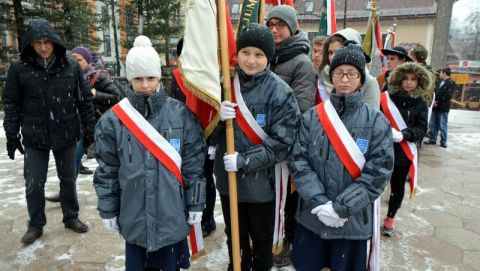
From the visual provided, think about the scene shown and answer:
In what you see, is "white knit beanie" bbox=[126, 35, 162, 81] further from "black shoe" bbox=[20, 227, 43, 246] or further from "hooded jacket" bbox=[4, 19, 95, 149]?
"black shoe" bbox=[20, 227, 43, 246]

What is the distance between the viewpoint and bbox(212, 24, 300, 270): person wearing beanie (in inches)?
96.3

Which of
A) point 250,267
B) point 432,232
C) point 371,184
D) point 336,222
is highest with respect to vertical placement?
point 371,184

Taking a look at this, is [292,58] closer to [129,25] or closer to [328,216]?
[328,216]

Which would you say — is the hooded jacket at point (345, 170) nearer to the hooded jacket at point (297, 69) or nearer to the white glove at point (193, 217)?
the hooded jacket at point (297, 69)

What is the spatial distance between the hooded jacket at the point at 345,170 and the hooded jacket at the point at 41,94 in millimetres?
2415

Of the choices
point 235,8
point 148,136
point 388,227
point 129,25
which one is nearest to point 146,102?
point 148,136

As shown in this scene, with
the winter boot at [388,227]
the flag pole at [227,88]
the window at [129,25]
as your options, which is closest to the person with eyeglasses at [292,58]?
the flag pole at [227,88]

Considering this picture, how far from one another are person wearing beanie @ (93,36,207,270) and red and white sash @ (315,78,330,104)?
1329mm

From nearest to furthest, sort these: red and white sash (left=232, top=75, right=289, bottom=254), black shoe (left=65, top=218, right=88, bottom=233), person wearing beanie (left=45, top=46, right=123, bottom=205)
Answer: red and white sash (left=232, top=75, right=289, bottom=254), black shoe (left=65, top=218, right=88, bottom=233), person wearing beanie (left=45, top=46, right=123, bottom=205)

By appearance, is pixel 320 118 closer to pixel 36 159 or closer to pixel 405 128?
pixel 405 128

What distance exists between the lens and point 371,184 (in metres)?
2.22

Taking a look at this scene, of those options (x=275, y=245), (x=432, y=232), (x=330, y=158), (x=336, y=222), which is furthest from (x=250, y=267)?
(x=432, y=232)

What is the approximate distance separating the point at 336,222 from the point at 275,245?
0.77m

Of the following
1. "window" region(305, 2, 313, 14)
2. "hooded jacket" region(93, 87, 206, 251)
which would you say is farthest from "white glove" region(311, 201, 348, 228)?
"window" region(305, 2, 313, 14)
